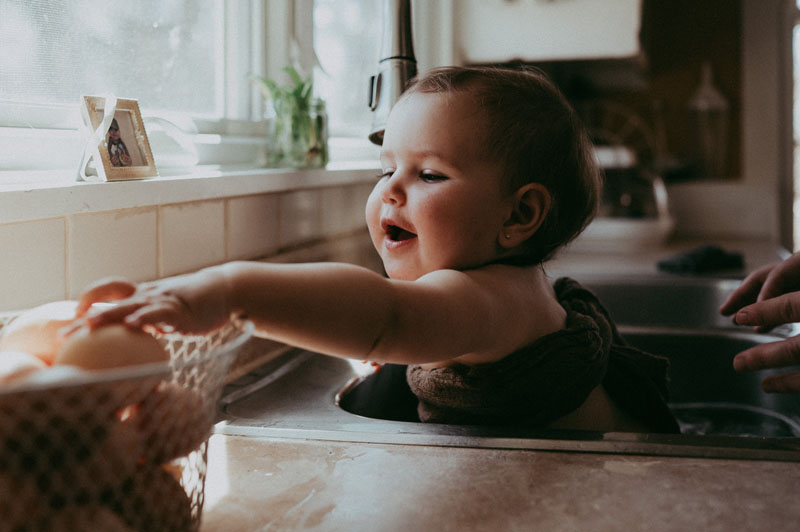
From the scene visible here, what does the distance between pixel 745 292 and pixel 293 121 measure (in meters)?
0.73

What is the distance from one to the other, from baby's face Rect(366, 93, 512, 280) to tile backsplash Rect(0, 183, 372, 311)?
9.9 inches

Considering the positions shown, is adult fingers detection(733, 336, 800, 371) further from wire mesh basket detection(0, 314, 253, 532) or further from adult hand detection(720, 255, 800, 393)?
wire mesh basket detection(0, 314, 253, 532)

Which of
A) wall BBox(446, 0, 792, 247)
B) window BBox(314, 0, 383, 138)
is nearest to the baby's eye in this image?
window BBox(314, 0, 383, 138)

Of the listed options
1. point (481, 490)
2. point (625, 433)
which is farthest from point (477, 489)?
point (625, 433)

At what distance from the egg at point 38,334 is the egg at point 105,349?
3cm

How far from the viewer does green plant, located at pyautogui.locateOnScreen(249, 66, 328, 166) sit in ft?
3.90

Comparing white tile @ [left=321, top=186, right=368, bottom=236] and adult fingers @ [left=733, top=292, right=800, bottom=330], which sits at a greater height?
white tile @ [left=321, top=186, right=368, bottom=236]

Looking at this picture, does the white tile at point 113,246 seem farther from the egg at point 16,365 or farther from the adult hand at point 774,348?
A: the adult hand at point 774,348

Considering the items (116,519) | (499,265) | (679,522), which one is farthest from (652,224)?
(116,519)

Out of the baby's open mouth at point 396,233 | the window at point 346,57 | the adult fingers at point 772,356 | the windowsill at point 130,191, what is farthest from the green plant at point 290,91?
the adult fingers at point 772,356

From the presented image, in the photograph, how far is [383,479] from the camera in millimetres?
571

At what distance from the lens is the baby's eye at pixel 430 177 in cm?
76

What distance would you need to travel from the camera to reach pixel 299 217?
1.19m

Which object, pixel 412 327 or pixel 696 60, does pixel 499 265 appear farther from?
pixel 696 60
